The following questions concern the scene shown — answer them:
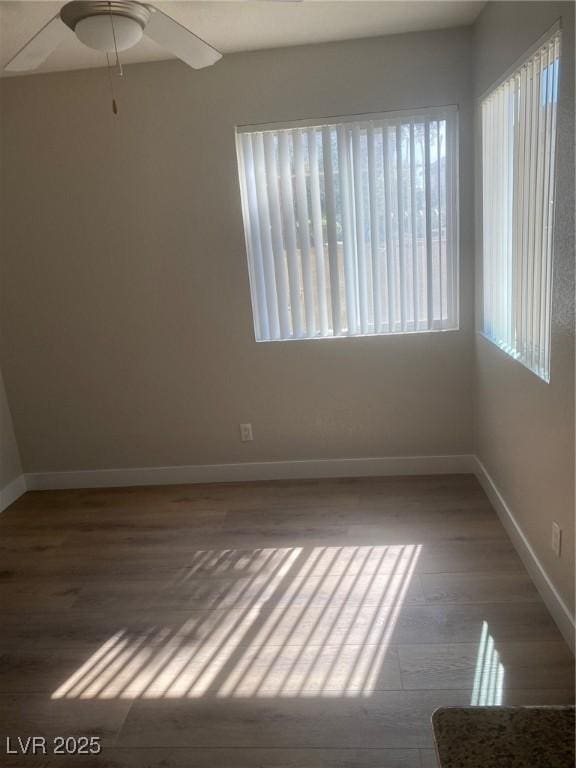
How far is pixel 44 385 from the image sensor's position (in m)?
3.71

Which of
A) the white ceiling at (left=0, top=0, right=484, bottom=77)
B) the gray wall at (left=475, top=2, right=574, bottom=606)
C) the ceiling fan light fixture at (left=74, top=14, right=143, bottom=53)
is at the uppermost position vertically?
the white ceiling at (left=0, top=0, right=484, bottom=77)

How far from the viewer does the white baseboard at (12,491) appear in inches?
144

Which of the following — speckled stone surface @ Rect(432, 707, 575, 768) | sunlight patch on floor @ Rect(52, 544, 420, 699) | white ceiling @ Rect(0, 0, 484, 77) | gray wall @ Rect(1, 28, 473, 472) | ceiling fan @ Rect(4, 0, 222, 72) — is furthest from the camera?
gray wall @ Rect(1, 28, 473, 472)

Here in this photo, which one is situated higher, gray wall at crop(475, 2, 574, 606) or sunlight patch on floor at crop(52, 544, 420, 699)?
gray wall at crop(475, 2, 574, 606)

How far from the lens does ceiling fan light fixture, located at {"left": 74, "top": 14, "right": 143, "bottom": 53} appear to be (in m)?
1.71

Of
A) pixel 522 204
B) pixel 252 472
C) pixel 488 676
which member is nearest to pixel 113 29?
pixel 522 204

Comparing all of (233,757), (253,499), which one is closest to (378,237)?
(253,499)

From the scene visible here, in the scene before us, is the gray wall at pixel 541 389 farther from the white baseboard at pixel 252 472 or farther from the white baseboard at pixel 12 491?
the white baseboard at pixel 12 491

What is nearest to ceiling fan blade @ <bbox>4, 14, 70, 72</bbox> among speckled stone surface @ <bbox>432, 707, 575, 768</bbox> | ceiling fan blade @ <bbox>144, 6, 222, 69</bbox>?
ceiling fan blade @ <bbox>144, 6, 222, 69</bbox>

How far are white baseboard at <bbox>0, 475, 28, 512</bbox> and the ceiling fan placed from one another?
8.73 ft

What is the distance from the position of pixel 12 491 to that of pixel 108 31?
3020mm

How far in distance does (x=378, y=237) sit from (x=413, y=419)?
3.76 ft

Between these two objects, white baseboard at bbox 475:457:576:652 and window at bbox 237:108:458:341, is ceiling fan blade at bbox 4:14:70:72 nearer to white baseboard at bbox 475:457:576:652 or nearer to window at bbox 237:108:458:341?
window at bbox 237:108:458:341

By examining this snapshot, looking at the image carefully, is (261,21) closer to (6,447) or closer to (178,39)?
(178,39)
